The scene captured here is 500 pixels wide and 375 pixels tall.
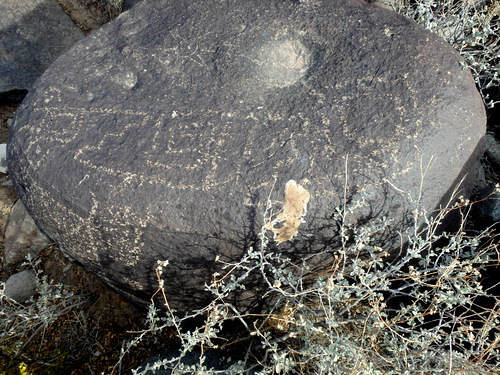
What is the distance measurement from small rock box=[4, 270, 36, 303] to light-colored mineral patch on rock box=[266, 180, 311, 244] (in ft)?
5.32

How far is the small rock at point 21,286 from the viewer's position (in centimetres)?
234

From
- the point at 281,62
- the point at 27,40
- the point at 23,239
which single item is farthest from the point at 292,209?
the point at 27,40

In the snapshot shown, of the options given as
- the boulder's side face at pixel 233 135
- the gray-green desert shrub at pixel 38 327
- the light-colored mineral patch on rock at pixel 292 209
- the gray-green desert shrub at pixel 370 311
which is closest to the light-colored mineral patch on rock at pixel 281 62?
the boulder's side face at pixel 233 135

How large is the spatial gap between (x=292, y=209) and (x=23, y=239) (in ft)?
5.98

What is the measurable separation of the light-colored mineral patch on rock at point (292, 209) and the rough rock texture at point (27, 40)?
2447mm

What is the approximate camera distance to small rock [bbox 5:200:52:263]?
2.52 metres

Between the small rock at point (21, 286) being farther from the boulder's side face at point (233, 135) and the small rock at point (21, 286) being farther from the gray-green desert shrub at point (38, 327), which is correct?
the boulder's side face at point (233, 135)

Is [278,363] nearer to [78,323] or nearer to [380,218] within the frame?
[380,218]

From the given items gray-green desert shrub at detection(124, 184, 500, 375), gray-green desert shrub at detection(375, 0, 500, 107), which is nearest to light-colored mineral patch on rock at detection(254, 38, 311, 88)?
gray-green desert shrub at detection(124, 184, 500, 375)

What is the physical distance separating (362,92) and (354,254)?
0.59 meters

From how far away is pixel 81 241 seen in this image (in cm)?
165

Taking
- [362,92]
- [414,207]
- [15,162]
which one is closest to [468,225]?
[414,207]

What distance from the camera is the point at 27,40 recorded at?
318cm

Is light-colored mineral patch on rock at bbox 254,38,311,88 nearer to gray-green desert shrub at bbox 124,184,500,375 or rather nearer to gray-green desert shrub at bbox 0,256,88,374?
gray-green desert shrub at bbox 124,184,500,375
